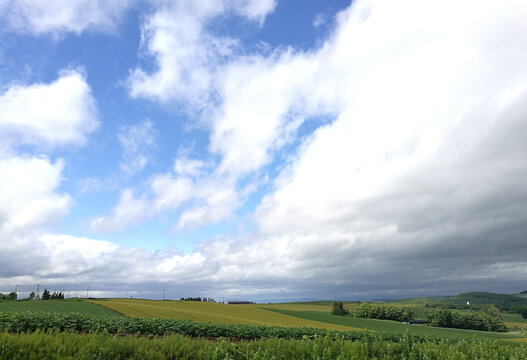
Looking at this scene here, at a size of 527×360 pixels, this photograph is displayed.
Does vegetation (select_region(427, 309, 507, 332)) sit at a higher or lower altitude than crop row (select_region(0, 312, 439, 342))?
lower

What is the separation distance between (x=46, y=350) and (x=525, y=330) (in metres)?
84.2

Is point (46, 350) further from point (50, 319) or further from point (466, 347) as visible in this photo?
point (466, 347)

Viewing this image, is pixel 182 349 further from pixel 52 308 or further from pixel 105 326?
pixel 52 308

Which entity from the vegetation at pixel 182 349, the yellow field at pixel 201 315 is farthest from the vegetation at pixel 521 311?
the vegetation at pixel 182 349

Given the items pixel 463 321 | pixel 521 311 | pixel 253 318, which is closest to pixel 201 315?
pixel 253 318

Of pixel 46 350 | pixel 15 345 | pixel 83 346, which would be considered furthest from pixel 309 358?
pixel 15 345

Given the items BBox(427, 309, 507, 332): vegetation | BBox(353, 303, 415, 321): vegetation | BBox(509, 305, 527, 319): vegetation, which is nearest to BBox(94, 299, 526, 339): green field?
BBox(427, 309, 507, 332): vegetation

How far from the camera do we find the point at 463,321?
86.1 meters

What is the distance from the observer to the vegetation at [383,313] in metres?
91.8

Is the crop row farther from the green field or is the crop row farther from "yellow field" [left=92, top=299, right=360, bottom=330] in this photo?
the green field

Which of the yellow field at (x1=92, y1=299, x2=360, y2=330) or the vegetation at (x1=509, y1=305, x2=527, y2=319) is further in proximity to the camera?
the vegetation at (x1=509, y1=305, x2=527, y2=319)

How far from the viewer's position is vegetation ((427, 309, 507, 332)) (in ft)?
280

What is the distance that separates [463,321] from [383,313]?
1843cm

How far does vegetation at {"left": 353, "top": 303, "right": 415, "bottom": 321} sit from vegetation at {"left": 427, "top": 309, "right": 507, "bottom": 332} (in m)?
6.18
